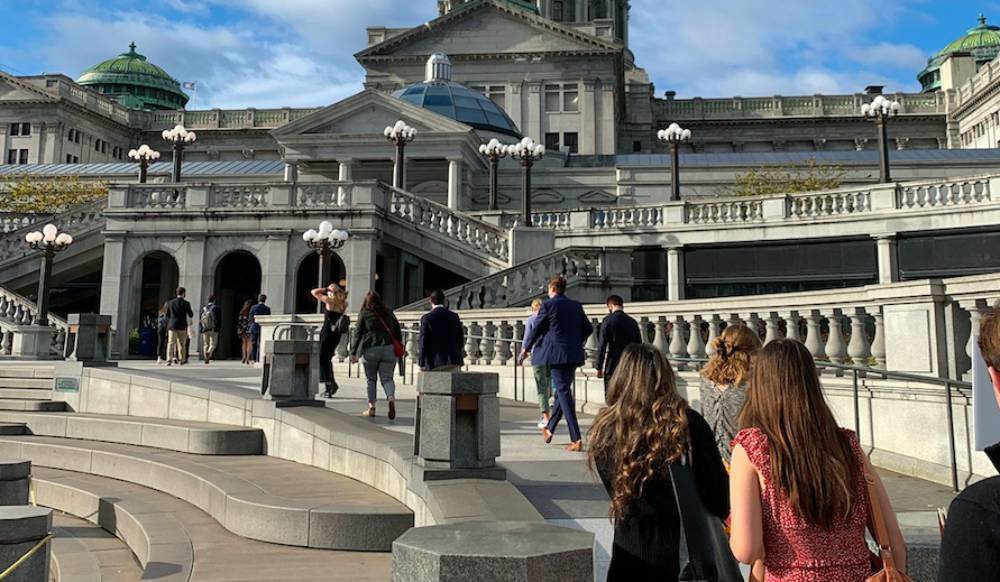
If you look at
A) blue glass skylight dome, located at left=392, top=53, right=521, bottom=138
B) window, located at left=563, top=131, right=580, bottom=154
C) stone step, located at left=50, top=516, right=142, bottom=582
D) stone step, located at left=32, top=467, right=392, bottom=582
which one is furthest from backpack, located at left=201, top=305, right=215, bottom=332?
window, located at left=563, top=131, right=580, bottom=154

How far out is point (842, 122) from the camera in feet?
252

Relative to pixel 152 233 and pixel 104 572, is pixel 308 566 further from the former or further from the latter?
pixel 152 233

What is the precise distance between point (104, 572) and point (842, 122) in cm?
8086

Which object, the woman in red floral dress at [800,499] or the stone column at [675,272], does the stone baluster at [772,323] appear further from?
the stone column at [675,272]

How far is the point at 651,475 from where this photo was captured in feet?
12.4

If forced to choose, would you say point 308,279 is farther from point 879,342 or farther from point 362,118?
point 879,342

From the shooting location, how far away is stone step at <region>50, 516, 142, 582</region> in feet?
24.4

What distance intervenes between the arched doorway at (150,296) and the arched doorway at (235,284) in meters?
2.02

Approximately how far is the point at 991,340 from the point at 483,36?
6921 cm

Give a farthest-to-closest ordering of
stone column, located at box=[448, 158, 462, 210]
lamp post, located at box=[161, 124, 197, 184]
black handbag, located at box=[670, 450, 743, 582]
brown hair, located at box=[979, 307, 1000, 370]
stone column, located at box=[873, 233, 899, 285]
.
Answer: stone column, located at box=[448, 158, 462, 210], lamp post, located at box=[161, 124, 197, 184], stone column, located at box=[873, 233, 899, 285], black handbag, located at box=[670, 450, 743, 582], brown hair, located at box=[979, 307, 1000, 370]

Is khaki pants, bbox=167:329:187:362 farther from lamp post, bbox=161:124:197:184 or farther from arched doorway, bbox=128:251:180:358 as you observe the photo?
lamp post, bbox=161:124:197:184

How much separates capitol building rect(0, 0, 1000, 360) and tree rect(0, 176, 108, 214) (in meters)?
1.49

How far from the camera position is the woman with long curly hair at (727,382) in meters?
5.14

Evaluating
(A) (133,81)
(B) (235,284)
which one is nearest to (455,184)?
(B) (235,284)
